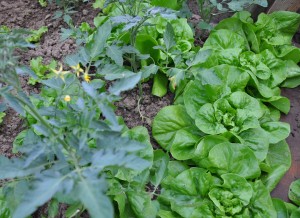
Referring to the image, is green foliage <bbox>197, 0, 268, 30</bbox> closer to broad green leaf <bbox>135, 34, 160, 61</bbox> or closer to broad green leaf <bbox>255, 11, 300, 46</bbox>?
broad green leaf <bbox>255, 11, 300, 46</bbox>

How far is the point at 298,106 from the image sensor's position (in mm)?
2076

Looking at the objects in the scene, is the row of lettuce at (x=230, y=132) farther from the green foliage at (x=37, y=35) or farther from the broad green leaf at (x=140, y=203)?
the green foliage at (x=37, y=35)

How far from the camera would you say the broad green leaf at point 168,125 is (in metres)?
1.77

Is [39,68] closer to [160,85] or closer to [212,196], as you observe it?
[160,85]

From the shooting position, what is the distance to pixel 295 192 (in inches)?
65.9

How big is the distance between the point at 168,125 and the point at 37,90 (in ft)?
2.41

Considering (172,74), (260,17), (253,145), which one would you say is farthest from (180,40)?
(253,145)

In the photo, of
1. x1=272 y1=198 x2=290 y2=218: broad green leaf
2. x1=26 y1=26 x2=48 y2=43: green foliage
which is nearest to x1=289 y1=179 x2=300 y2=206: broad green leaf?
x1=272 y1=198 x2=290 y2=218: broad green leaf

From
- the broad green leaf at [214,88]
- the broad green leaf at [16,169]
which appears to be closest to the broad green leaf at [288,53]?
the broad green leaf at [214,88]

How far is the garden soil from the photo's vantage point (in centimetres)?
182

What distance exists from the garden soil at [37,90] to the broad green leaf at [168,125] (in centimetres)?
6

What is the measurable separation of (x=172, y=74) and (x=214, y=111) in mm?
260

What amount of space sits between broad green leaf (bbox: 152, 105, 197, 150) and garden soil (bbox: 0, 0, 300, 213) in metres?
0.06

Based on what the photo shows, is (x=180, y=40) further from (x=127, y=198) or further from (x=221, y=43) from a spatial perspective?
(x=127, y=198)
